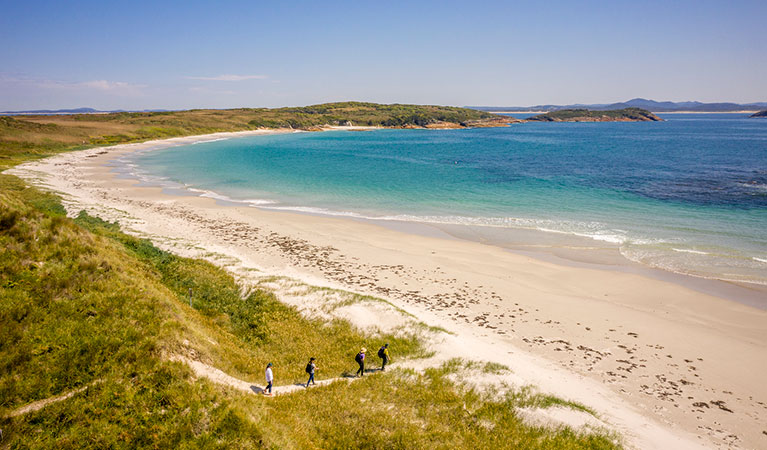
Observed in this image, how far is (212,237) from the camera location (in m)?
33.6

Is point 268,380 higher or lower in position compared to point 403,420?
higher

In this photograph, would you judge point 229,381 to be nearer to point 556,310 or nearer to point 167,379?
point 167,379

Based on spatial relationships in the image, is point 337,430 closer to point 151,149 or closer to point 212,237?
point 212,237

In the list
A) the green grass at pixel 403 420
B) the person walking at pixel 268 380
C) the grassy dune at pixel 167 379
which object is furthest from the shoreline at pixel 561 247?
the person walking at pixel 268 380

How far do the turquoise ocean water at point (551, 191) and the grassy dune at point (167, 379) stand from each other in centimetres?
2188

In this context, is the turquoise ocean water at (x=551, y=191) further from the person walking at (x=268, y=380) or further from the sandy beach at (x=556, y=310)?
the person walking at (x=268, y=380)

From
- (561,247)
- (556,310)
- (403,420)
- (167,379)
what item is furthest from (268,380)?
(561,247)

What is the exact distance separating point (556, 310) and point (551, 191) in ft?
112

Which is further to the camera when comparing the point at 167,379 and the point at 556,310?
the point at 556,310

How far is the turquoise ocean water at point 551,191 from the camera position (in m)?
32.2

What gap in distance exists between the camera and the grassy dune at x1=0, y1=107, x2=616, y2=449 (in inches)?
397

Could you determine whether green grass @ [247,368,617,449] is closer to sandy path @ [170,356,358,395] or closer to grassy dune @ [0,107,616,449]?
grassy dune @ [0,107,616,449]

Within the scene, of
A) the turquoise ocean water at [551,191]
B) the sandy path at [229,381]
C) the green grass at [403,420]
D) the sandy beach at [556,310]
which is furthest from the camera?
the turquoise ocean water at [551,191]

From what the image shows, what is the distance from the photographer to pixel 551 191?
2062 inches
